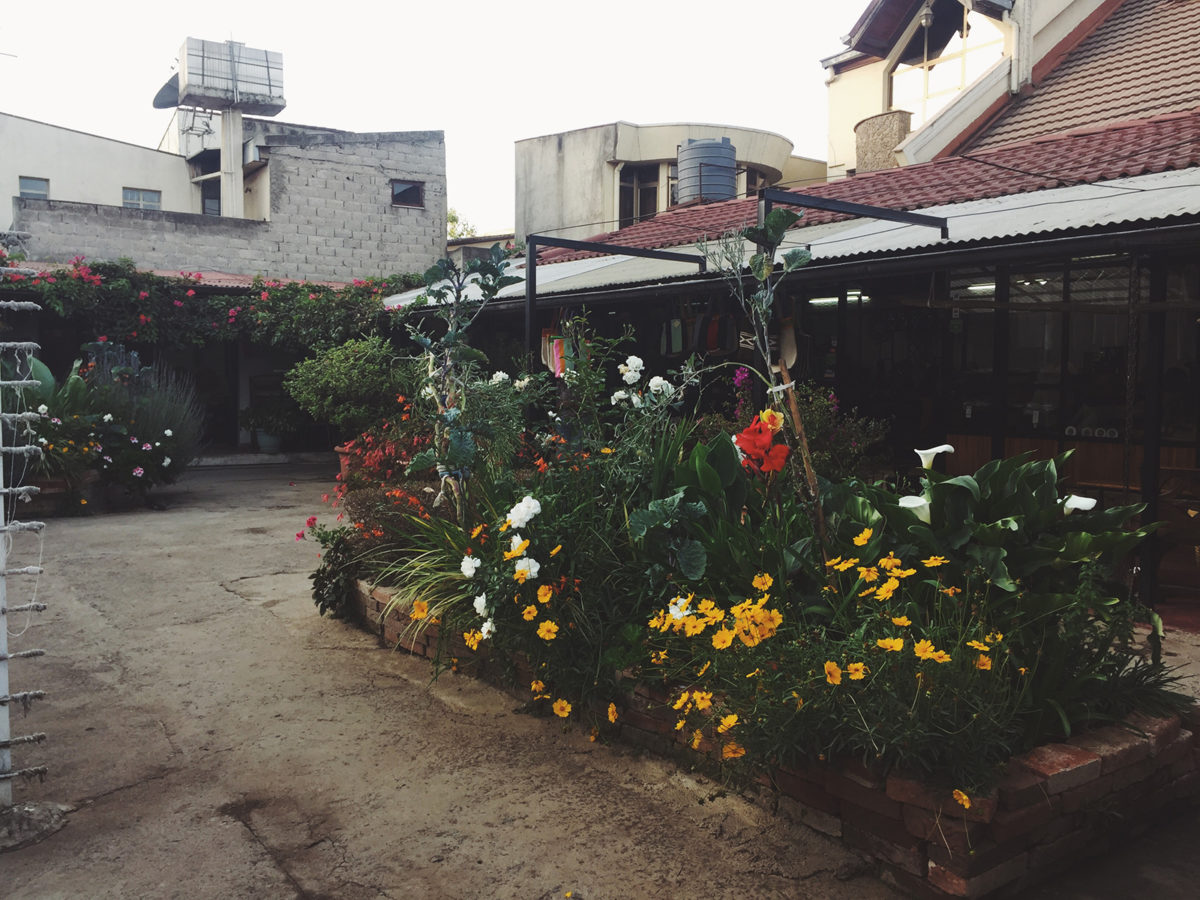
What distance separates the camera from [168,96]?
89.6ft

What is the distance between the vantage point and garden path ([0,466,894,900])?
2.77m

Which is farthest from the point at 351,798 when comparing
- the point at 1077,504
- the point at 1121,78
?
the point at 1121,78

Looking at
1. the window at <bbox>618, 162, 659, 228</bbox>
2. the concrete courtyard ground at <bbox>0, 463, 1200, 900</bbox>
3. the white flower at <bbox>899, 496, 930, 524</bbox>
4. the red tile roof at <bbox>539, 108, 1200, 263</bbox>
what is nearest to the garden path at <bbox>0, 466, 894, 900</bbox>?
the concrete courtyard ground at <bbox>0, 463, 1200, 900</bbox>

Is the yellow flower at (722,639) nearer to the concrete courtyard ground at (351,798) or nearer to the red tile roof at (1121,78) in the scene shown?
the concrete courtyard ground at (351,798)

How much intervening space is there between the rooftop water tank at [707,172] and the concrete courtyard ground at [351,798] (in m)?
12.2

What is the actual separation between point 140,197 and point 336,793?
1018 inches

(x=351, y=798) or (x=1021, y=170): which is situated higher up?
(x=1021, y=170)

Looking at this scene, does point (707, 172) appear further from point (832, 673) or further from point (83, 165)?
point (83, 165)

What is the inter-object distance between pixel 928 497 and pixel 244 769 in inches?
104

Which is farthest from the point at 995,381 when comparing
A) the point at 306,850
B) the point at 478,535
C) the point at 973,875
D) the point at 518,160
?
the point at 518,160

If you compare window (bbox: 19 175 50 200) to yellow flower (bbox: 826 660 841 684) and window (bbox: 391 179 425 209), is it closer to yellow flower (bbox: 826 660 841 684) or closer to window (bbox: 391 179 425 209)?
window (bbox: 391 179 425 209)

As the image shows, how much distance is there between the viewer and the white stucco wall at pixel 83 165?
22922mm

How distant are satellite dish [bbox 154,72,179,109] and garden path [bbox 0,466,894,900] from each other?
25.1 metres

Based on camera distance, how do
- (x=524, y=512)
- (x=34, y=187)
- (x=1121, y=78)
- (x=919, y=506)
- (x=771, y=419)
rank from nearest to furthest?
(x=919, y=506)
(x=771, y=419)
(x=524, y=512)
(x=1121, y=78)
(x=34, y=187)
